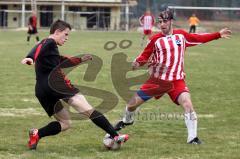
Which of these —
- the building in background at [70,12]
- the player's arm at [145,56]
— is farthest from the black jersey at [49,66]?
the building in background at [70,12]

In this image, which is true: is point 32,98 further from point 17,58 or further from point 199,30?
point 199,30

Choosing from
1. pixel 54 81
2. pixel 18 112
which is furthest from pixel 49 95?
pixel 18 112

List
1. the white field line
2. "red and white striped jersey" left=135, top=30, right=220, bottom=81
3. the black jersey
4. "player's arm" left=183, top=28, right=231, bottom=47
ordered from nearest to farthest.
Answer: the black jersey
"red and white striped jersey" left=135, top=30, right=220, bottom=81
"player's arm" left=183, top=28, right=231, bottom=47
the white field line

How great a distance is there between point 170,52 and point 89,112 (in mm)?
1498

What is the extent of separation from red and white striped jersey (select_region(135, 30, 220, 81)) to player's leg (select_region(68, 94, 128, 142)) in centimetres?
114

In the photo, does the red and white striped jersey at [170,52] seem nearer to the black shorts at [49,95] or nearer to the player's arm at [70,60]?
the player's arm at [70,60]

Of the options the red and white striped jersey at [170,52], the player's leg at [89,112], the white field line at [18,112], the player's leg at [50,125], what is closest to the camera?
the player's leg at [89,112]

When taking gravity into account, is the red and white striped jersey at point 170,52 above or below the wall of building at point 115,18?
above

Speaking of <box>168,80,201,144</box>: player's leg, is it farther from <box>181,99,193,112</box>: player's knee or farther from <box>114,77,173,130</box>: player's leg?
<box>114,77,173,130</box>: player's leg

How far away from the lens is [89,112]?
23.0ft

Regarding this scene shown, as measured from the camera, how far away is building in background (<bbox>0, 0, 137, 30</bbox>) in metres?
63.5

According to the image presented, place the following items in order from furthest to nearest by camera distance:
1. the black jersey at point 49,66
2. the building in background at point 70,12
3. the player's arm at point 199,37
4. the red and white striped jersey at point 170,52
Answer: the building in background at point 70,12 < the player's arm at point 199,37 < the red and white striped jersey at point 170,52 < the black jersey at point 49,66

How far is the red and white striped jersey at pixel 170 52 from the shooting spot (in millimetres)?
7785

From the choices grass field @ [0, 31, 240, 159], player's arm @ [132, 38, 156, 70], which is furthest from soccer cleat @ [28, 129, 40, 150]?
player's arm @ [132, 38, 156, 70]
